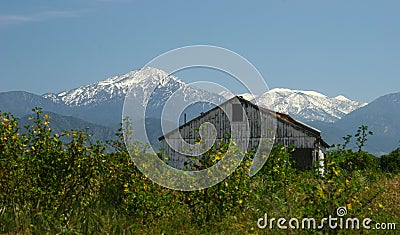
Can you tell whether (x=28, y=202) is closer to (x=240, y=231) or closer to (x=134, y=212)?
(x=134, y=212)

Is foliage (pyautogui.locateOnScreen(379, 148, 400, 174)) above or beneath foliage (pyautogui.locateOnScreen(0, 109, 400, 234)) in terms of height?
above

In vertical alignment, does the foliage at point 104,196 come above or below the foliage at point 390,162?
below

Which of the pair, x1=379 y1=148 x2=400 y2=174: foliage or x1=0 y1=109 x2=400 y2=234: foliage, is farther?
x1=379 y1=148 x2=400 y2=174: foliage

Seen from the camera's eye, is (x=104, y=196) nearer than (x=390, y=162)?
Yes

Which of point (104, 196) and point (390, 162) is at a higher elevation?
point (390, 162)

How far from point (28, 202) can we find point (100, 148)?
4.62 feet

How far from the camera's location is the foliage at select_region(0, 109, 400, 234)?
28.0ft

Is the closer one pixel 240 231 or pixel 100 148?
pixel 240 231

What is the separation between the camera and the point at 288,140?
38.5m

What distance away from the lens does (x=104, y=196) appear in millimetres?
9914

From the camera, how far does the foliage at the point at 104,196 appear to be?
8531 mm

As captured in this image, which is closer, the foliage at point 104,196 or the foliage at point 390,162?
the foliage at point 104,196

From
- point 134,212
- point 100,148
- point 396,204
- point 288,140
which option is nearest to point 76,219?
point 134,212

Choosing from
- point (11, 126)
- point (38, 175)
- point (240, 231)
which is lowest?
point (240, 231)
